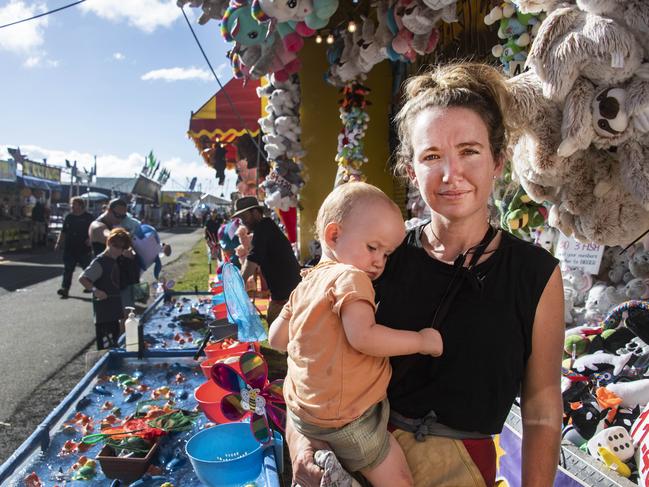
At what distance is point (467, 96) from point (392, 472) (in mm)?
939

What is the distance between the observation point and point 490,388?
1178 millimetres

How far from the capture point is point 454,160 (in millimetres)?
1169

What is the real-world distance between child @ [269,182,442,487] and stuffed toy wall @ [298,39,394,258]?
4.41 m

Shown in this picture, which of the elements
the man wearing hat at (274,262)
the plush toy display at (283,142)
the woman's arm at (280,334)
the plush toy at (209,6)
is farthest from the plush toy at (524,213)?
the plush toy display at (283,142)

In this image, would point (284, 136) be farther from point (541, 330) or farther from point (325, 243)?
point (541, 330)

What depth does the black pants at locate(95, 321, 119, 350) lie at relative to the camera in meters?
4.95

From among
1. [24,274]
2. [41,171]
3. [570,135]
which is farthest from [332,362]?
[41,171]

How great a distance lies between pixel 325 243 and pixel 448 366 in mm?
476

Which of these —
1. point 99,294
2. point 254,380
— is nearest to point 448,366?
point 254,380

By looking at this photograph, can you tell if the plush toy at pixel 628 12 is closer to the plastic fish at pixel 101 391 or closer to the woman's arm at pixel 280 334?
the woman's arm at pixel 280 334

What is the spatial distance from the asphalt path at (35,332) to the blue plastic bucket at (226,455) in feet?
9.03

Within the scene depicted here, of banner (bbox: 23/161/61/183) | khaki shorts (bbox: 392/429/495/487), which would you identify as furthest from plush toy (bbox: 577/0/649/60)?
banner (bbox: 23/161/61/183)

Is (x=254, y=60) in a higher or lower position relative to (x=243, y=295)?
higher

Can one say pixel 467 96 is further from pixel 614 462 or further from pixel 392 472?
pixel 614 462
